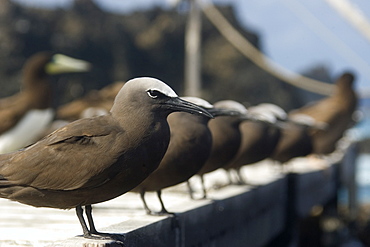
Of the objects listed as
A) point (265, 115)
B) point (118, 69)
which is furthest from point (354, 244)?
point (118, 69)

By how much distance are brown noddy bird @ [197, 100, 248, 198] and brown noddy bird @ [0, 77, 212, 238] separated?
2.78m

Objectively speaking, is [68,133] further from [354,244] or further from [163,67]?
[163,67]

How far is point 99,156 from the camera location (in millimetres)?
4922

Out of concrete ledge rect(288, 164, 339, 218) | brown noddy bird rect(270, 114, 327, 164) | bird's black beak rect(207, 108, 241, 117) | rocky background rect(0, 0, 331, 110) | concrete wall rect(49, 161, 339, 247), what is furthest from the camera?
rocky background rect(0, 0, 331, 110)

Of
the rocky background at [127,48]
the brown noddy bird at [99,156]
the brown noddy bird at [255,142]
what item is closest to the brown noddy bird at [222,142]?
the brown noddy bird at [255,142]

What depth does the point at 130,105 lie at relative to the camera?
5.05 m

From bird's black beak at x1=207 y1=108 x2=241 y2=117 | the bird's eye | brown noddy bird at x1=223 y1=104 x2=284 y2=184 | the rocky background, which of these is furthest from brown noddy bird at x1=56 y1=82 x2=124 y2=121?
Answer: the rocky background

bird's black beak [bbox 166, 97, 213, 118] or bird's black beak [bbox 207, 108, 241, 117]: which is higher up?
bird's black beak [bbox 166, 97, 213, 118]

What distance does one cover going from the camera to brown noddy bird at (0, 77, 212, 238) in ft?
16.0

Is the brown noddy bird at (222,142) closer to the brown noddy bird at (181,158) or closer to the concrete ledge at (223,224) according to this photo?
the concrete ledge at (223,224)

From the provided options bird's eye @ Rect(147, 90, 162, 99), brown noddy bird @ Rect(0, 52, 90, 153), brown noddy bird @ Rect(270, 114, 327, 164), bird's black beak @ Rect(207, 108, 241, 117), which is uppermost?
bird's eye @ Rect(147, 90, 162, 99)

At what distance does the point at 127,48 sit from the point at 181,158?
54.8 metres

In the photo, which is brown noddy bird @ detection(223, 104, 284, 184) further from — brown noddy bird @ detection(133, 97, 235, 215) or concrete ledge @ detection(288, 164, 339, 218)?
brown noddy bird @ detection(133, 97, 235, 215)

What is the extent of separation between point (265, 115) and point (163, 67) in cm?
5149
